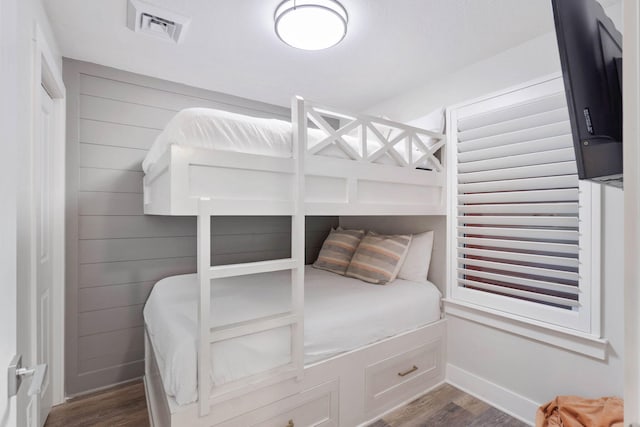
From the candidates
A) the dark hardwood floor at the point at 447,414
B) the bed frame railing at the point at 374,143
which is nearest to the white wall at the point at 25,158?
the bed frame railing at the point at 374,143

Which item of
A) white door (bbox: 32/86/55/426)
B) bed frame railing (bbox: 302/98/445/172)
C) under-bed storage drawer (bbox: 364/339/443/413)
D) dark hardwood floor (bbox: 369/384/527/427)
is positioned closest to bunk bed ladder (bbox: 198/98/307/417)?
bed frame railing (bbox: 302/98/445/172)

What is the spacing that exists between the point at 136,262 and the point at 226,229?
74 cm

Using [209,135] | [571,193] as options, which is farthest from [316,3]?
[571,193]

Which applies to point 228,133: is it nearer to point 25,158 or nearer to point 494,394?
point 25,158

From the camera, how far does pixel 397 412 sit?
1.94 m

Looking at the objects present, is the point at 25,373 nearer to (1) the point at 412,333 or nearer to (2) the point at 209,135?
(2) the point at 209,135

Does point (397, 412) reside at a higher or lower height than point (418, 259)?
lower

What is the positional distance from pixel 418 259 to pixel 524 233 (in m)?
0.76

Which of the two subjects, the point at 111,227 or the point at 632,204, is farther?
the point at 111,227

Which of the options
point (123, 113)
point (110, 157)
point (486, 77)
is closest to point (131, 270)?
point (110, 157)

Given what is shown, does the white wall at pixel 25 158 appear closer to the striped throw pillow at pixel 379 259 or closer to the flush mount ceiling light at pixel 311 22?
the flush mount ceiling light at pixel 311 22

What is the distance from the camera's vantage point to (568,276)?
5.73ft

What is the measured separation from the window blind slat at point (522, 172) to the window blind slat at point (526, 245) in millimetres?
411

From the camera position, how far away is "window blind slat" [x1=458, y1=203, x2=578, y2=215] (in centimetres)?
175
